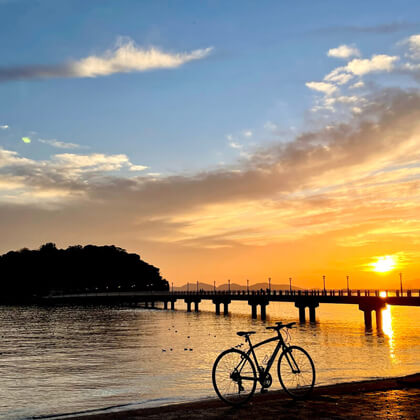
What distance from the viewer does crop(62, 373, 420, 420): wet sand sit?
10.2 metres

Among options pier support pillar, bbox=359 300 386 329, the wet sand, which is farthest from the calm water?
pier support pillar, bbox=359 300 386 329

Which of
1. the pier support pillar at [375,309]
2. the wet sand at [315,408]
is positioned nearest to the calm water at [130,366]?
the wet sand at [315,408]

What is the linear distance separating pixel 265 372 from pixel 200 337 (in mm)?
51516

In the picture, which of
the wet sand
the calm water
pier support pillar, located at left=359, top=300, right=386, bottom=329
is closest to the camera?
the wet sand

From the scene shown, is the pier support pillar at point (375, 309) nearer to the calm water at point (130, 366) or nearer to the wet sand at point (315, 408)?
the calm water at point (130, 366)

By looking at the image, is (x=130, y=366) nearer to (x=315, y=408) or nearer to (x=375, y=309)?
(x=315, y=408)

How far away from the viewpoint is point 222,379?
2847 centimetres

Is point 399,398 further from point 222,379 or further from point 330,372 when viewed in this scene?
point 330,372

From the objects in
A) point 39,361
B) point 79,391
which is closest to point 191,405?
point 79,391

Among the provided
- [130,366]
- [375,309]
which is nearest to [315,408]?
[130,366]

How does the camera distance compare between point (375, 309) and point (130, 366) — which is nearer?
point (130, 366)

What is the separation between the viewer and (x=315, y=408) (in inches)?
430

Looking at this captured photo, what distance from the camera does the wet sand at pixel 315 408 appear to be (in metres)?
10.2

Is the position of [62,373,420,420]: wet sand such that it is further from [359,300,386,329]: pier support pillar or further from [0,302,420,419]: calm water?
[359,300,386,329]: pier support pillar
